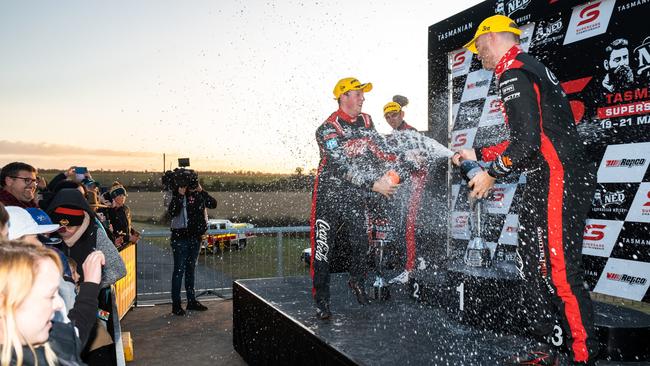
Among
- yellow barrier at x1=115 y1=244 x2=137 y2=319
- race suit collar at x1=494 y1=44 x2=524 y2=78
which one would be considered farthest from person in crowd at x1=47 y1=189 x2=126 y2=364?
yellow barrier at x1=115 y1=244 x2=137 y2=319

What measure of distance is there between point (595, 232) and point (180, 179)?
4887mm

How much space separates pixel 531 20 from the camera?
4824 millimetres

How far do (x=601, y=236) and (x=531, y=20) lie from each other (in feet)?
7.03

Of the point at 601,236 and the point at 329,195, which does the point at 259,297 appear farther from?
the point at 601,236

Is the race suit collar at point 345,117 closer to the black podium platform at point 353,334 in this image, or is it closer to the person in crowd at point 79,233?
the black podium platform at point 353,334

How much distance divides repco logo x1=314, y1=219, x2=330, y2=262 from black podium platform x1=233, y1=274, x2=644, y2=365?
0.46 meters

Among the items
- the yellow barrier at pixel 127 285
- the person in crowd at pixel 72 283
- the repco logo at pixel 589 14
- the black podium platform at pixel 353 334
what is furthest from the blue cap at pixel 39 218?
the repco logo at pixel 589 14

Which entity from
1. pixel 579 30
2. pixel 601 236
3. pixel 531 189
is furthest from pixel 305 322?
pixel 579 30

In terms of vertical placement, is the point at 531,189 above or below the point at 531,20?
below

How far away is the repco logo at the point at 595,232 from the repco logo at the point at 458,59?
248cm

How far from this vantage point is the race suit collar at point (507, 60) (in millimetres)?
2901

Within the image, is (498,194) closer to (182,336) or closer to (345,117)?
(345,117)

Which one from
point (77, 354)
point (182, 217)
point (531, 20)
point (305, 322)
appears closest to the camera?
point (77, 354)

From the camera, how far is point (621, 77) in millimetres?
4051
